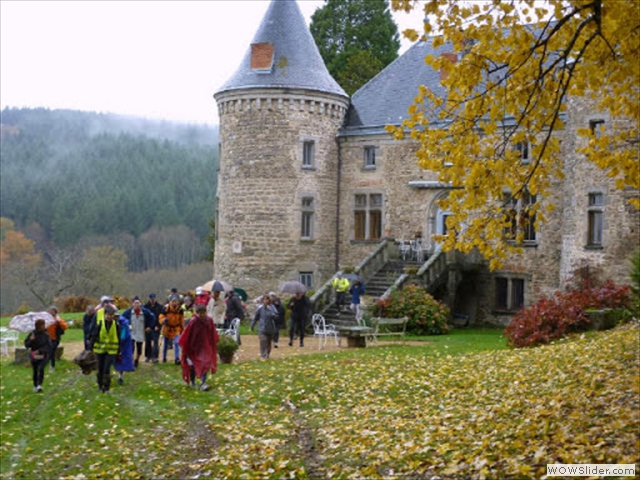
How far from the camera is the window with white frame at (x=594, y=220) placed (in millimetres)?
23859

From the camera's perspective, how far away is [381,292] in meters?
26.9

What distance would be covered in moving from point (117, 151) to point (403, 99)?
94.5 m

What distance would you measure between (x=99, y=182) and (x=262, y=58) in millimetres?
78782

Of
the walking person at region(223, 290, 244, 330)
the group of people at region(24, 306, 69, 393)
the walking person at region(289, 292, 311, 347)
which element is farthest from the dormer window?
the group of people at region(24, 306, 69, 393)

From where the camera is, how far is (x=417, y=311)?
2445 cm

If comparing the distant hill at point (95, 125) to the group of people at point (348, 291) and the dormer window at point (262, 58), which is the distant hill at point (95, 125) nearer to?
the dormer window at point (262, 58)

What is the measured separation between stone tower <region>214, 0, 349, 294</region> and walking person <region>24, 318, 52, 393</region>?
534 inches

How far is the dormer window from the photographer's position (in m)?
29.4

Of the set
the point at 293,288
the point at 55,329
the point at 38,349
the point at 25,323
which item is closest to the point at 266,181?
the point at 293,288

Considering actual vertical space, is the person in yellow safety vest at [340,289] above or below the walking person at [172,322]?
above

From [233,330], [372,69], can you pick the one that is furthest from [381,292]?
[372,69]

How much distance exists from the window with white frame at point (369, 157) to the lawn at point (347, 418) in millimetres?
13287

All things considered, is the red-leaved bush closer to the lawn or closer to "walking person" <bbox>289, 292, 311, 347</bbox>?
the lawn

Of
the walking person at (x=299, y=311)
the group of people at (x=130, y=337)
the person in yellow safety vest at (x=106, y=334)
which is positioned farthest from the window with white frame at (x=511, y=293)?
the person in yellow safety vest at (x=106, y=334)
